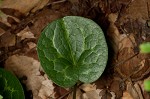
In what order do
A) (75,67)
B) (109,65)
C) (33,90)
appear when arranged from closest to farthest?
(75,67) < (109,65) < (33,90)

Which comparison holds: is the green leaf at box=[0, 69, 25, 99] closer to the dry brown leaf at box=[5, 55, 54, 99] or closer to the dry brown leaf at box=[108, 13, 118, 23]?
the dry brown leaf at box=[5, 55, 54, 99]

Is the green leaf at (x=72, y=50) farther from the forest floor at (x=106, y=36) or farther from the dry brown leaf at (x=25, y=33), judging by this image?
the dry brown leaf at (x=25, y=33)

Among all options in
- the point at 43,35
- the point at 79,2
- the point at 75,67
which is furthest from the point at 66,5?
the point at 75,67

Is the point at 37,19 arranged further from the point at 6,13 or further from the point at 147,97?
the point at 147,97

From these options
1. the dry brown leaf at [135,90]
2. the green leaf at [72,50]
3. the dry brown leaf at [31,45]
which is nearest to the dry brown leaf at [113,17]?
the green leaf at [72,50]

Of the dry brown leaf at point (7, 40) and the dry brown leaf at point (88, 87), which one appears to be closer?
the dry brown leaf at point (88, 87)

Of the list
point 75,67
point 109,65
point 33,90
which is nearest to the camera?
point 75,67

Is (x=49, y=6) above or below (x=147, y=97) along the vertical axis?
above
